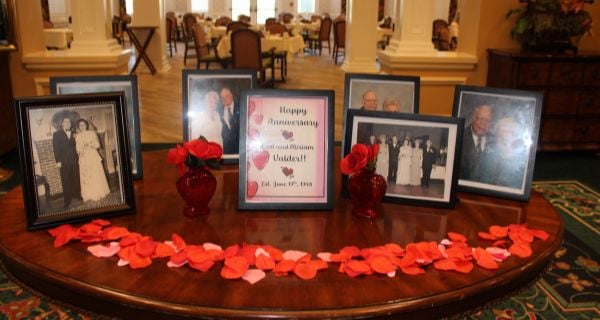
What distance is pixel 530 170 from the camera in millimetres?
1413

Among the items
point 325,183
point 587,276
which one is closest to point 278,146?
point 325,183

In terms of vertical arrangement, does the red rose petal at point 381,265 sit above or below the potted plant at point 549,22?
below

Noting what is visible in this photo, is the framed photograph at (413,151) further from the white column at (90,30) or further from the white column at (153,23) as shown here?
the white column at (153,23)

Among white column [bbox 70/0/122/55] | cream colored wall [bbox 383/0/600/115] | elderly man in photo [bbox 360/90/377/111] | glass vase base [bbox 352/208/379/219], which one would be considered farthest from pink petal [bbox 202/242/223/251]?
white column [bbox 70/0/122/55]

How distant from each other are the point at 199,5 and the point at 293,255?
1865cm

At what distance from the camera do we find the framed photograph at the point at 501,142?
1.42 metres

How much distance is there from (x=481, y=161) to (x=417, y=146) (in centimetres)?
23

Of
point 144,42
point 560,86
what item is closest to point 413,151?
point 560,86

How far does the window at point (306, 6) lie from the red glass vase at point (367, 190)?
59.9 ft

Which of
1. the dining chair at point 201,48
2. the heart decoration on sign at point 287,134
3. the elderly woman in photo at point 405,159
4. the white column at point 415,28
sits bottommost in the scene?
the dining chair at point 201,48

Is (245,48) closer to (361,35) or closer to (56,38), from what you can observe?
(361,35)

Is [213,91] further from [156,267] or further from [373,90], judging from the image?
[156,267]

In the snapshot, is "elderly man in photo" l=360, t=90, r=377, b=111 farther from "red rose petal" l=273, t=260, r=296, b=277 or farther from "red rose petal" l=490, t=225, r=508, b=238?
"red rose petal" l=273, t=260, r=296, b=277

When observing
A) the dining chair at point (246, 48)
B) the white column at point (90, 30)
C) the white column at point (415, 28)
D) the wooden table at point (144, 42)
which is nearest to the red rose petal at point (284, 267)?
the white column at point (415, 28)
